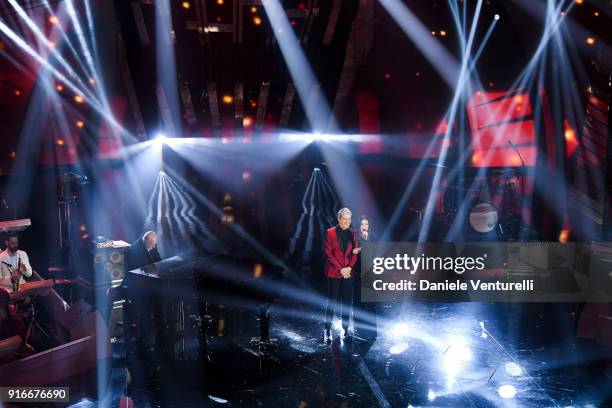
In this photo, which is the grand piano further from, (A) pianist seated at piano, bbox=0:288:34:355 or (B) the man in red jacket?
(B) the man in red jacket

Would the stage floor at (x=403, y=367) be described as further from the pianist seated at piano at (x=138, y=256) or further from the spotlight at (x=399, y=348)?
the pianist seated at piano at (x=138, y=256)

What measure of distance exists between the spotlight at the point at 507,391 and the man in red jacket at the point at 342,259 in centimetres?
205

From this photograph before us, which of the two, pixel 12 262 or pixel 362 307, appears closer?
pixel 12 262

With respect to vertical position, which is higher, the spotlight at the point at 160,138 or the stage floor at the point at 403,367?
the spotlight at the point at 160,138

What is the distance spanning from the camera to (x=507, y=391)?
4.12 m

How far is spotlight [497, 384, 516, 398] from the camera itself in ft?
13.3

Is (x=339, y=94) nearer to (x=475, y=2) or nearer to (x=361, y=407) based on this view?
(x=475, y=2)

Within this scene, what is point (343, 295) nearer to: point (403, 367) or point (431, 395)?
point (403, 367)

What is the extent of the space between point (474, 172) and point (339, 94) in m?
4.76

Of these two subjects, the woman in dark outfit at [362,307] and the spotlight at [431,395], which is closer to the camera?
the spotlight at [431,395]


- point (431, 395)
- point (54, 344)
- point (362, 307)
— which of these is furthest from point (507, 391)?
point (54, 344)

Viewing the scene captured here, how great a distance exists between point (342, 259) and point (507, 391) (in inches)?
94.2

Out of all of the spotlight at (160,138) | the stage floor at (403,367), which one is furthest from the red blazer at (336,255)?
the spotlight at (160,138)

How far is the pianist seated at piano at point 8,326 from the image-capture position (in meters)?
4.38
